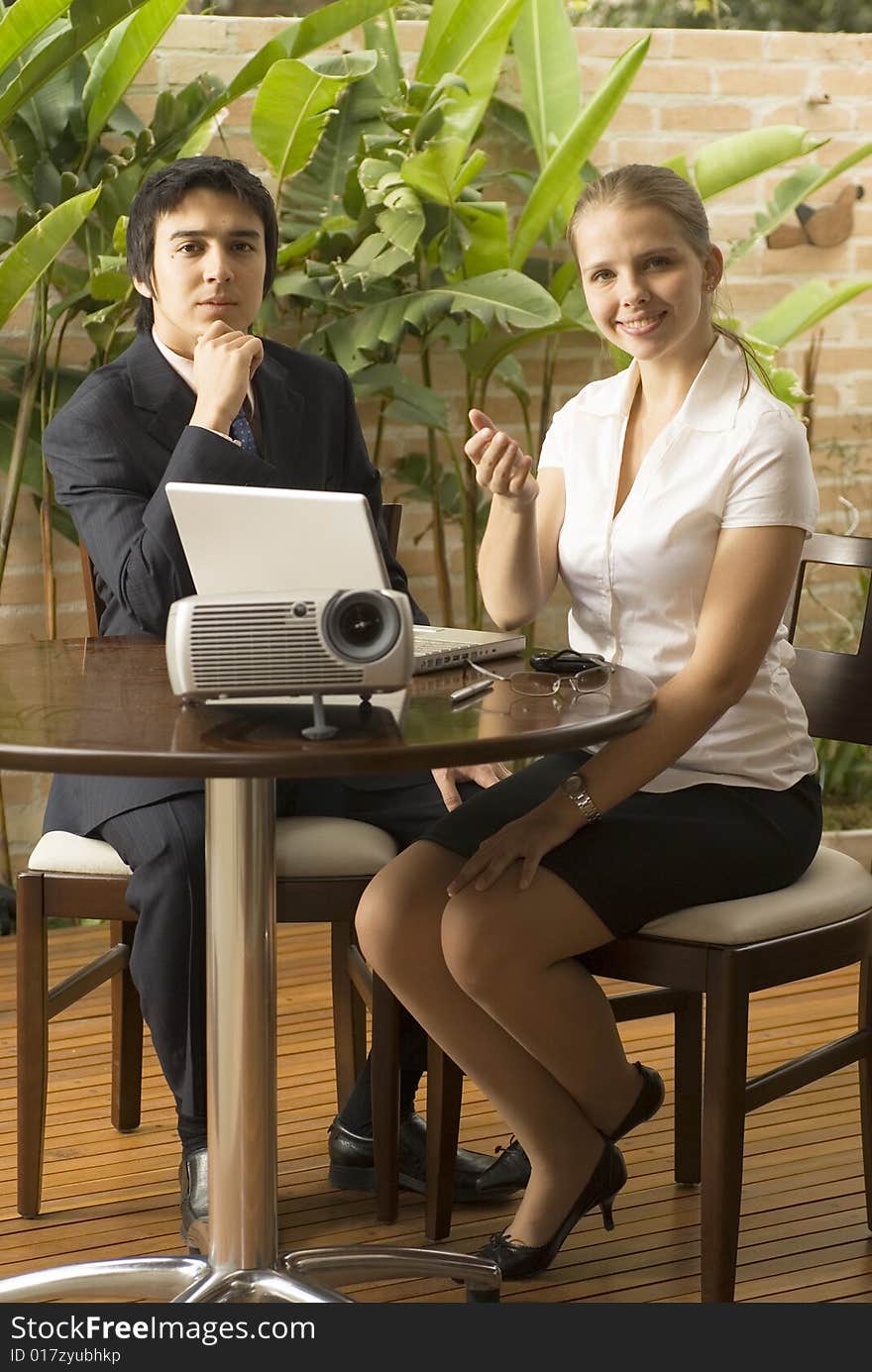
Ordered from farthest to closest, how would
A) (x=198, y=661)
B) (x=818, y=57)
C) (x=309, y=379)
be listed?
1. (x=818, y=57)
2. (x=309, y=379)
3. (x=198, y=661)

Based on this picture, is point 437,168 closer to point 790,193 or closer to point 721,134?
point 790,193

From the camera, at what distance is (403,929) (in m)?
1.95

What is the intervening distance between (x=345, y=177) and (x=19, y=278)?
85 cm

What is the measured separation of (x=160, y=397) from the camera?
7.72ft

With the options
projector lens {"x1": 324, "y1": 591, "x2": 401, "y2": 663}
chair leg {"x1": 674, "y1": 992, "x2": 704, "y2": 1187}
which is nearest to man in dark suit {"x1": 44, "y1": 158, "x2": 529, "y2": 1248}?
chair leg {"x1": 674, "y1": 992, "x2": 704, "y2": 1187}

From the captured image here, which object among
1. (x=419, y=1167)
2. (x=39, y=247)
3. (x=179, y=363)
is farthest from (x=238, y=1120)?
(x=39, y=247)

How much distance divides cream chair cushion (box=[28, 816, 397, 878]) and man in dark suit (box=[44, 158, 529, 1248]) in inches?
1.1

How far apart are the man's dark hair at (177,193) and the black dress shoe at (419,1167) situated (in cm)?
129

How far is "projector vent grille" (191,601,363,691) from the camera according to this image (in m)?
1.48

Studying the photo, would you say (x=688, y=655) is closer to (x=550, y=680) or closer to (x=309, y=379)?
(x=550, y=680)

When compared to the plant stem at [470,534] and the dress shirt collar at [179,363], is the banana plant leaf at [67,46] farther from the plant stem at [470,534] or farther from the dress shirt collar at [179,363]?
the plant stem at [470,534]

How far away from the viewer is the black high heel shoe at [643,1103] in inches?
79.7

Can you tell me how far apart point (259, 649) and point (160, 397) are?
0.98 m

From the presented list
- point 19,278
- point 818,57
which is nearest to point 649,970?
point 19,278
